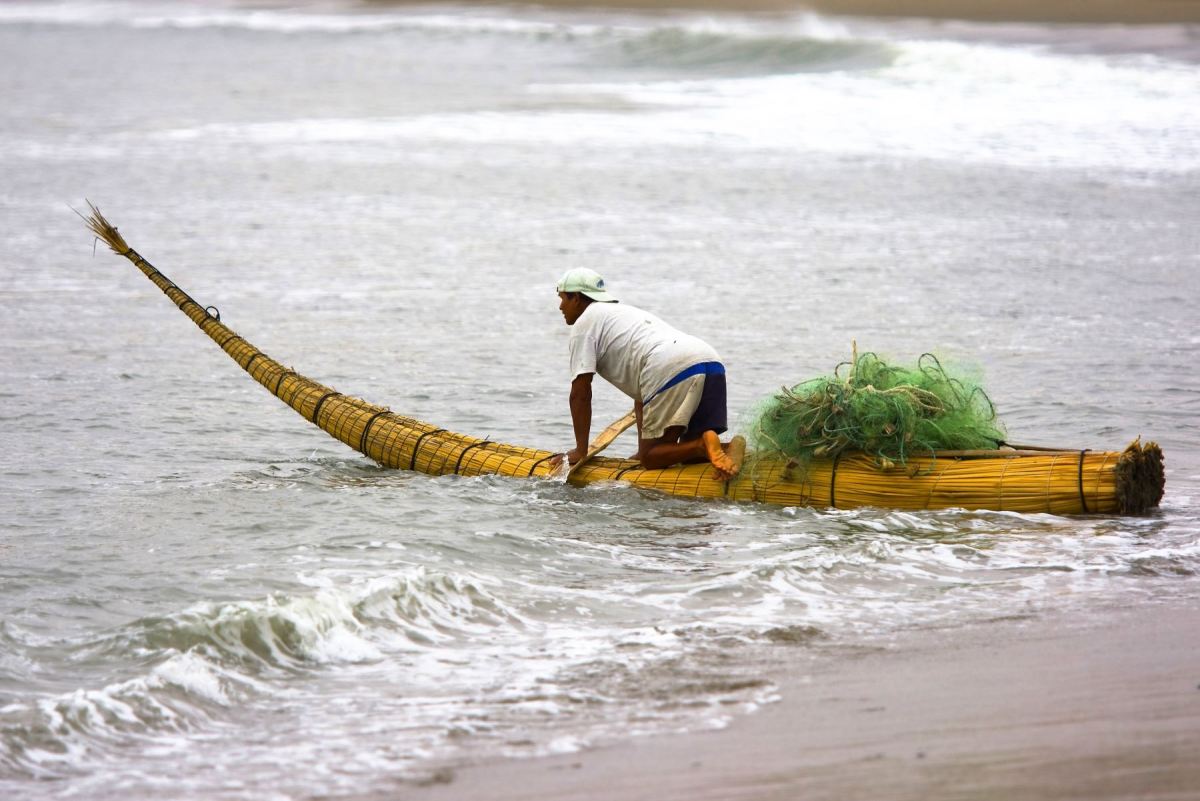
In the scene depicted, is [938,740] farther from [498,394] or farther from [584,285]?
[498,394]

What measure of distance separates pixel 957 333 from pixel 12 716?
32.2 feet

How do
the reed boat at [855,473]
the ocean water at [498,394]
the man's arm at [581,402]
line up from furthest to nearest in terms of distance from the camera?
1. the man's arm at [581,402]
2. the reed boat at [855,473]
3. the ocean water at [498,394]

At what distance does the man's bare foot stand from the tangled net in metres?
0.22

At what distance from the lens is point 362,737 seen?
479 centimetres

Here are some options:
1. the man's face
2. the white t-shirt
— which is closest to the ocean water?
the white t-shirt

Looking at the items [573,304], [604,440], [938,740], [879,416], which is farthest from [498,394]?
[938,740]

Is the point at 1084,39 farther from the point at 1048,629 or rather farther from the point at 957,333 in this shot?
the point at 1048,629

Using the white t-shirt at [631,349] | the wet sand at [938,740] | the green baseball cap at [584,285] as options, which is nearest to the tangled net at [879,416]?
the white t-shirt at [631,349]

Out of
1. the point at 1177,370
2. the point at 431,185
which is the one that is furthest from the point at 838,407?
the point at 431,185

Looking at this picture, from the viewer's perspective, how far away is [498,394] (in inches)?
438

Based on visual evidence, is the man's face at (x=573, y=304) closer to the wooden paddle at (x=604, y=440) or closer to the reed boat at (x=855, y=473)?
the wooden paddle at (x=604, y=440)

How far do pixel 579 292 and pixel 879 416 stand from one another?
174cm

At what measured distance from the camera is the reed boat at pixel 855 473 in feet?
22.7

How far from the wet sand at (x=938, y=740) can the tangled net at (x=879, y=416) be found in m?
1.96
